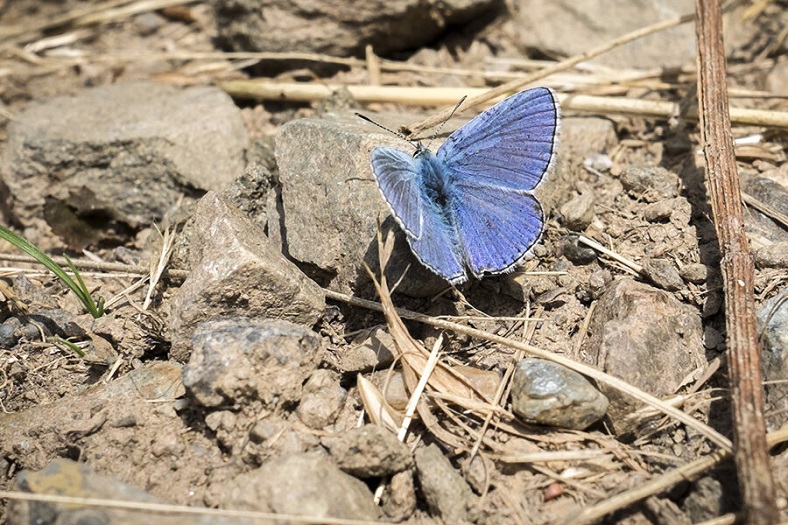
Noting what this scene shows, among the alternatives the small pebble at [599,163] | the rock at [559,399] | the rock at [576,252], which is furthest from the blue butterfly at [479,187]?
the small pebble at [599,163]

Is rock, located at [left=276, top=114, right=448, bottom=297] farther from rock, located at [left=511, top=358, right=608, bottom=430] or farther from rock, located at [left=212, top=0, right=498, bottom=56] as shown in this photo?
rock, located at [left=212, top=0, right=498, bottom=56]

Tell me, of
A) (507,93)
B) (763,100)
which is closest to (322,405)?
(507,93)

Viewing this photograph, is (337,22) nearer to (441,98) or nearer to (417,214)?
(441,98)

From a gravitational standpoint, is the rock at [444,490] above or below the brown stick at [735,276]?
below

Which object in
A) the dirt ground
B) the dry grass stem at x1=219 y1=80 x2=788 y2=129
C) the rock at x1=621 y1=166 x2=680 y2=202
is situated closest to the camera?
the dirt ground

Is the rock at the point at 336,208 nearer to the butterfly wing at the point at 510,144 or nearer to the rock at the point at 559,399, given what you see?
the butterfly wing at the point at 510,144

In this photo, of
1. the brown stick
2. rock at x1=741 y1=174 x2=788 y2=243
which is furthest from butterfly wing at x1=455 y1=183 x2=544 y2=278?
rock at x1=741 y1=174 x2=788 y2=243
